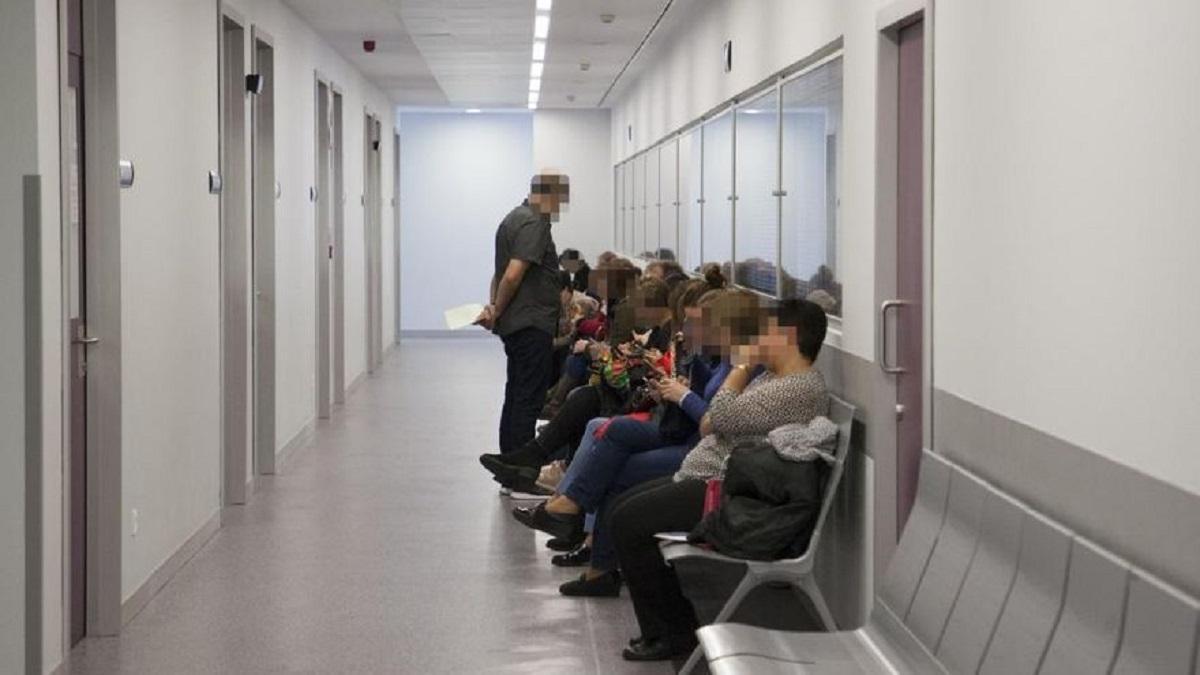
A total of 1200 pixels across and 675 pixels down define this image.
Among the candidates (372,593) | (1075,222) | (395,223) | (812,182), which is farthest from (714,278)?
(395,223)

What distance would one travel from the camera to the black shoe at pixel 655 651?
19.7ft

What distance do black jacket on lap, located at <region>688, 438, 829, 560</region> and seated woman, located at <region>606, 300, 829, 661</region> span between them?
244 millimetres

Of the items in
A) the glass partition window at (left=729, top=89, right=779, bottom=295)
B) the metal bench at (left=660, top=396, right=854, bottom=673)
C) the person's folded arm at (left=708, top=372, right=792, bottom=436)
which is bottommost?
the metal bench at (left=660, top=396, right=854, bottom=673)

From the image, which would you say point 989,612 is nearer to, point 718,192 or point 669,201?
Answer: point 718,192

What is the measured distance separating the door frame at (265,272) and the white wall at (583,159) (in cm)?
1158

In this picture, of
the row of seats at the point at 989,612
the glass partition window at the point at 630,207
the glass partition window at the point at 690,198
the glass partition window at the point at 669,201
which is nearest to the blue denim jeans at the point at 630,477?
the row of seats at the point at 989,612

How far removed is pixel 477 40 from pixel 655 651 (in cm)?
824

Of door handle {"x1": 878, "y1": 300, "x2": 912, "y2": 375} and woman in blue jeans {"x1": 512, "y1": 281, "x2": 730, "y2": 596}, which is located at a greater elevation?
door handle {"x1": 878, "y1": 300, "x2": 912, "y2": 375}

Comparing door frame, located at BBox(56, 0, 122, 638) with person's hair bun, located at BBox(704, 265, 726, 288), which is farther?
person's hair bun, located at BBox(704, 265, 726, 288)

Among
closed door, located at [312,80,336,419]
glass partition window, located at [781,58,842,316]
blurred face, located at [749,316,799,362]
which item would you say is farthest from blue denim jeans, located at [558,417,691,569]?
closed door, located at [312,80,336,419]

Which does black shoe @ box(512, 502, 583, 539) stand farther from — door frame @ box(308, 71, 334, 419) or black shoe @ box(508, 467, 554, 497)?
door frame @ box(308, 71, 334, 419)

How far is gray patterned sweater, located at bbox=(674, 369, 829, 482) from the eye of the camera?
5.73 meters

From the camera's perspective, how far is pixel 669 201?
1341cm

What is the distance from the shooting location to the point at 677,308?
7465 millimetres
